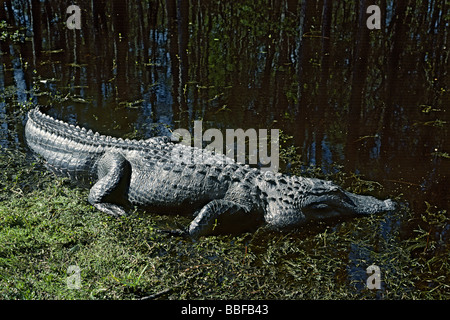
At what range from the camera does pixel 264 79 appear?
845 centimetres

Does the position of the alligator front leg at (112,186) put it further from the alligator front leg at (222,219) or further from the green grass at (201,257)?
the alligator front leg at (222,219)

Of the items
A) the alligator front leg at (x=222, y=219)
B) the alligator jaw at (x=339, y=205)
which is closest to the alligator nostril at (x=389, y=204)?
the alligator jaw at (x=339, y=205)

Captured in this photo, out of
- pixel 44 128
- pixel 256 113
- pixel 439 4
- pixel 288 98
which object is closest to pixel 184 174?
pixel 44 128

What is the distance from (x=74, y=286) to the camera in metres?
3.79

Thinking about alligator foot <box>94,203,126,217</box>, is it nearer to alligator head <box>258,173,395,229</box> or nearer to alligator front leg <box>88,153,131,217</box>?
alligator front leg <box>88,153,131,217</box>

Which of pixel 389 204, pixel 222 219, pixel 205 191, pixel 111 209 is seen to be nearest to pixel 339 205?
pixel 389 204

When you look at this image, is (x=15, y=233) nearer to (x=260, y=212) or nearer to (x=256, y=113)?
(x=260, y=212)

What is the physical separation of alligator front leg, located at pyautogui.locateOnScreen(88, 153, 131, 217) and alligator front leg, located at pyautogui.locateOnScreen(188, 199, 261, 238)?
877mm

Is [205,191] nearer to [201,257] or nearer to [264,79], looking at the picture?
[201,257]

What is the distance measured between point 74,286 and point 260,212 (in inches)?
76.4

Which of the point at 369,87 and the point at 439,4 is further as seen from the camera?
the point at 439,4

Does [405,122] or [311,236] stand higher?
[405,122]

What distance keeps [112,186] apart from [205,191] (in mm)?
1033

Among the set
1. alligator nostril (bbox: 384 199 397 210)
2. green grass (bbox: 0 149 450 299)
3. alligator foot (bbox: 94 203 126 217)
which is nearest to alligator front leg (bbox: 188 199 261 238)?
green grass (bbox: 0 149 450 299)
